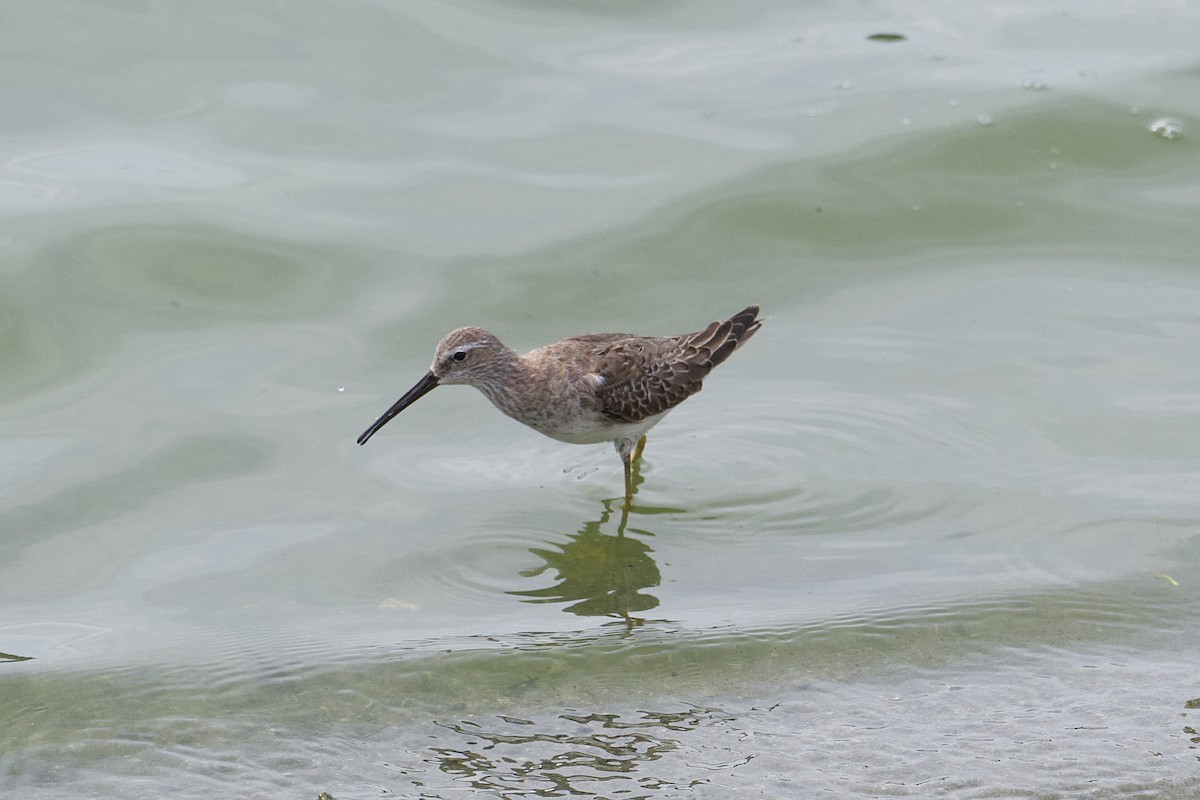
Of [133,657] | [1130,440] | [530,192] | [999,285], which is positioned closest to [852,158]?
[999,285]

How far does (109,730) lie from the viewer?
17.9 ft

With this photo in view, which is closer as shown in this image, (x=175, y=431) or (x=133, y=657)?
(x=133, y=657)

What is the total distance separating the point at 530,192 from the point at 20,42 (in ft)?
12.9

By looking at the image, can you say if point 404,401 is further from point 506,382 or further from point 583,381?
point 583,381

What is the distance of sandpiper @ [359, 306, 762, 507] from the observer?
7.66 m

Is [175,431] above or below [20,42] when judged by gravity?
below

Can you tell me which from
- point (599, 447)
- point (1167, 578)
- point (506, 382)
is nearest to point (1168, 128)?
point (599, 447)

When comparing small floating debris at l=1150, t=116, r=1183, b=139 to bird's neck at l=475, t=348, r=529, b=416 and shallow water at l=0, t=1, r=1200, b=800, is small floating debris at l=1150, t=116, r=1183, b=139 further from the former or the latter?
bird's neck at l=475, t=348, r=529, b=416

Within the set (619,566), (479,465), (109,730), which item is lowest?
(109,730)

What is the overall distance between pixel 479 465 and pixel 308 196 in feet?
9.67

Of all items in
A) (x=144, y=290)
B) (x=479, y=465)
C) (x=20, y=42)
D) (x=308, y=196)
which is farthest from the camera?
(x=20, y=42)

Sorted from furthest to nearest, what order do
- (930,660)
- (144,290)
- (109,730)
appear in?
(144,290) → (930,660) → (109,730)

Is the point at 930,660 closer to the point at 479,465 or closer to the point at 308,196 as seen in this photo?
the point at 479,465

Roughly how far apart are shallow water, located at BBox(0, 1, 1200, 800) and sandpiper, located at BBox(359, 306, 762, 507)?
301 mm
